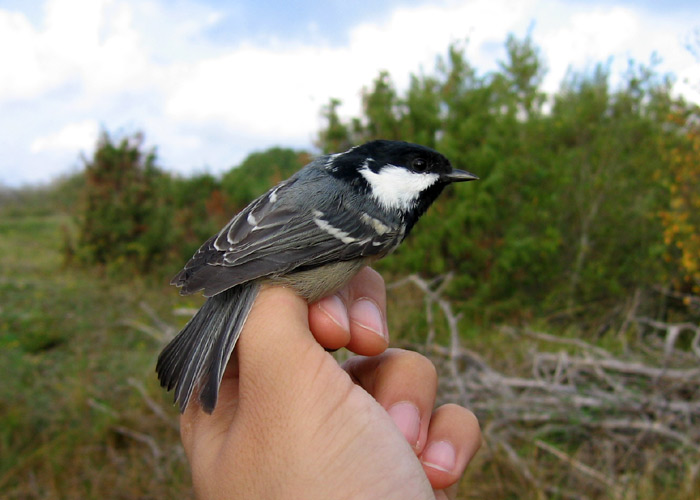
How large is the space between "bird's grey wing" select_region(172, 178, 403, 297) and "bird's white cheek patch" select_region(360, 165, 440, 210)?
0.38 ft

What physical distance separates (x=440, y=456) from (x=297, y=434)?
0.53 metres

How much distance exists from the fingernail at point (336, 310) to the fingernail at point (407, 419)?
28 centimetres

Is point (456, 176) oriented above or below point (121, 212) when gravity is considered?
below

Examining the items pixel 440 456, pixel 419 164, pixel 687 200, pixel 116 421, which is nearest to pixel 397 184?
pixel 419 164

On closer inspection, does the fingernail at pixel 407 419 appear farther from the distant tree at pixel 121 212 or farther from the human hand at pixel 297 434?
the distant tree at pixel 121 212

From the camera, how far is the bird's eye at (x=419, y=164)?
5.50 ft

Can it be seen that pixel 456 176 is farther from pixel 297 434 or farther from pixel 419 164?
pixel 297 434

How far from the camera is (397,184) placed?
1.66 metres

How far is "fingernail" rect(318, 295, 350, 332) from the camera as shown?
1441 mm

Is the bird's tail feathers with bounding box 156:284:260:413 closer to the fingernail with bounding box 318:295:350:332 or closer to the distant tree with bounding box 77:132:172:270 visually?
the fingernail with bounding box 318:295:350:332

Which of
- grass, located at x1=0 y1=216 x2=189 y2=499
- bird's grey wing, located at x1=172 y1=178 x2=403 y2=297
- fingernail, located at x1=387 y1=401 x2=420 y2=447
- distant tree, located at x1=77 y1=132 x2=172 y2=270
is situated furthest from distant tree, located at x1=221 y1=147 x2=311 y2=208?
fingernail, located at x1=387 y1=401 x2=420 y2=447

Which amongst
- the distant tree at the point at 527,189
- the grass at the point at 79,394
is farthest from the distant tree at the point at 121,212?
the distant tree at the point at 527,189

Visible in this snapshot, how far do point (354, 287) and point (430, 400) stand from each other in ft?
1.49

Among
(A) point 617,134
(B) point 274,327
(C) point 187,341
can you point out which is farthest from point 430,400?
(A) point 617,134
